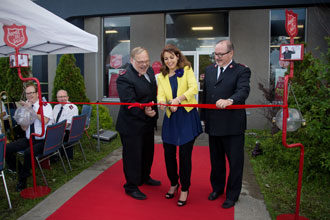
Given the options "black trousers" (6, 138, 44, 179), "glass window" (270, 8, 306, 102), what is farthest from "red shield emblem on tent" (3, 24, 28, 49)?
"glass window" (270, 8, 306, 102)

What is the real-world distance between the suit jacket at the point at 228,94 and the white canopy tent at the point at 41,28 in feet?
8.90

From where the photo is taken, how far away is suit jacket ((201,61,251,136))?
3018 mm

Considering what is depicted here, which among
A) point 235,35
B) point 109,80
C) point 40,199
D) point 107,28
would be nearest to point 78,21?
point 107,28

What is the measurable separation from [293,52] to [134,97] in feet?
5.59

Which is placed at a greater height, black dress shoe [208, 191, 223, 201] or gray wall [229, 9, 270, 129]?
gray wall [229, 9, 270, 129]

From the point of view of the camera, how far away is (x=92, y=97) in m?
9.46

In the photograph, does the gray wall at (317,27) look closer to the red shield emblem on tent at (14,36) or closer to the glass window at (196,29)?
the glass window at (196,29)

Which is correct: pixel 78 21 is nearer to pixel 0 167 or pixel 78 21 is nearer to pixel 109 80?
pixel 109 80

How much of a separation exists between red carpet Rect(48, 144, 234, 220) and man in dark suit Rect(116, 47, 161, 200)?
200mm

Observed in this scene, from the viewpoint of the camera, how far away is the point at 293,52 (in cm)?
276

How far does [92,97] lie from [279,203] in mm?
7279

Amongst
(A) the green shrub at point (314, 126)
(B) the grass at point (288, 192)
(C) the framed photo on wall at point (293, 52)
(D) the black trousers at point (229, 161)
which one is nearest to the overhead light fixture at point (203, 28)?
(A) the green shrub at point (314, 126)

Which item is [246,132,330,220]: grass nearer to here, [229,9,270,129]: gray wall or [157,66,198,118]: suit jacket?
[157,66,198,118]: suit jacket

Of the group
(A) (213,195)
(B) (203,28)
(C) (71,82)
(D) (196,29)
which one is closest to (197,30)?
(D) (196,29)
